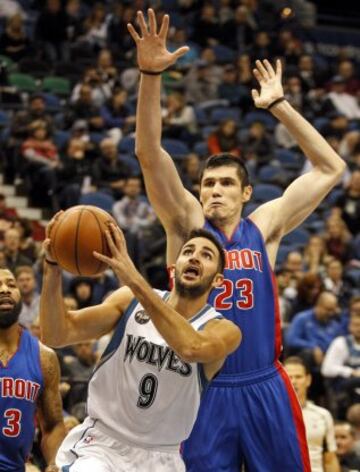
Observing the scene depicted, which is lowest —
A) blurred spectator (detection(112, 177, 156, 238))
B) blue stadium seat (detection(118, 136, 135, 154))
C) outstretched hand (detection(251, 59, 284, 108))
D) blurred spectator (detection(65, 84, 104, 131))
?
blurred spectator (detection(112, 177, 156, 238))

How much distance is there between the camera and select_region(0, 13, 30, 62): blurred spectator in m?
16.1

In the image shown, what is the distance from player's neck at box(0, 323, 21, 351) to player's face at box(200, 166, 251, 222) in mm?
1274

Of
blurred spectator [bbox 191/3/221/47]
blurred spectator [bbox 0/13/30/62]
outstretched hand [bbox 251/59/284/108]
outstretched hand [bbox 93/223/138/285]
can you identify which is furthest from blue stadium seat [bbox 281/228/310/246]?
outstretched hand [bbox 93/223/138/285]

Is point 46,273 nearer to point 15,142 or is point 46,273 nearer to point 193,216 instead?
point 193,216

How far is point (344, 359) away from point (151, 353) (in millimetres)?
5530

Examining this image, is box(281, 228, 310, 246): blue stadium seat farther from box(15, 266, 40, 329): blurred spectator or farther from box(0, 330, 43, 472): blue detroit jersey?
box(0, 330, 43, 472): blue detroit jersey

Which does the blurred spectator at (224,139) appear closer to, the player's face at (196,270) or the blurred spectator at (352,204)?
the blurred spectator at (352,204)

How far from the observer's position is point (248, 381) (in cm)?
595

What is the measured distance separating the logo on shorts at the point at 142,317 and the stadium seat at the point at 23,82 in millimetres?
10836

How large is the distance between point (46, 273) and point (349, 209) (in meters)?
9.76

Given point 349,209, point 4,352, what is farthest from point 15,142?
point 4,352

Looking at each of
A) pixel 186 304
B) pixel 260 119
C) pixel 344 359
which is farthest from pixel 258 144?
pixel 186 304

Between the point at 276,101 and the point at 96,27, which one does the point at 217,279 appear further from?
the point at 96,27

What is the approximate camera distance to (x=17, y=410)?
20.6 feet
